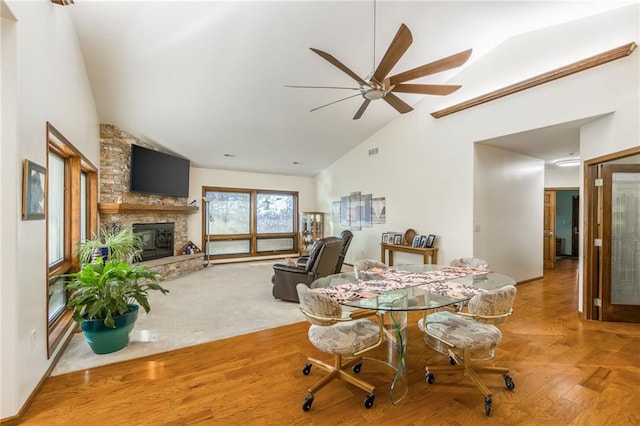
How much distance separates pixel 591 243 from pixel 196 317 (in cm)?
516

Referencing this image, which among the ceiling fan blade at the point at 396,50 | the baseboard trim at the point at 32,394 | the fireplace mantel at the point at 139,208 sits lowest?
the baseboard trim at the point at 32,394

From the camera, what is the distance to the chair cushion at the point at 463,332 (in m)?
1.99

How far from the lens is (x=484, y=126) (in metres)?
4.44

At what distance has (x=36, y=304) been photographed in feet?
7.06

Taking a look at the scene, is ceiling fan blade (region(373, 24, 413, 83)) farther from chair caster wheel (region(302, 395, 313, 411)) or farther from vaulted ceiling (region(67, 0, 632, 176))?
chair caster wheel (region(302, 395, 313, 411))

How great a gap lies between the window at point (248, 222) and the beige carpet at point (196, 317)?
2178mm

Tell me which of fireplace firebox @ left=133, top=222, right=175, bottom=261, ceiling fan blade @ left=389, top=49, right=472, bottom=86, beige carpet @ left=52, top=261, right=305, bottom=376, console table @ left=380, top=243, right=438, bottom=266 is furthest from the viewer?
fireplace firebox @ left=133, top=222, right=175, bottom=261

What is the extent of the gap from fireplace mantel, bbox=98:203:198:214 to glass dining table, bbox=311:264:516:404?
424cm

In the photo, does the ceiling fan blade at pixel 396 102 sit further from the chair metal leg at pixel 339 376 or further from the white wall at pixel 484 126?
the chair metal leg at pixel 339 376

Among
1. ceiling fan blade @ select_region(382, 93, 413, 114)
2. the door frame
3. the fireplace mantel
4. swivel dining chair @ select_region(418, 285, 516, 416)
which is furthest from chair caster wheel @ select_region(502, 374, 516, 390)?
the fireplace mantel

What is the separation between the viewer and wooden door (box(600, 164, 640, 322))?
11.4 feet

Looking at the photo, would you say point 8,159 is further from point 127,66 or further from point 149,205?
point 149,205

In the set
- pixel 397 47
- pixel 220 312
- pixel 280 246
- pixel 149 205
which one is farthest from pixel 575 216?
pixel 149 205

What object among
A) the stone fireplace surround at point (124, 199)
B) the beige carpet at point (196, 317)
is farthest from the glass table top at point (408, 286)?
the stone fireplace surround at point (124, 199)
